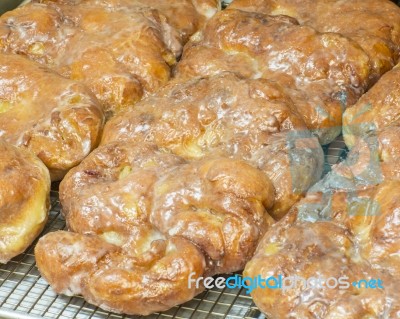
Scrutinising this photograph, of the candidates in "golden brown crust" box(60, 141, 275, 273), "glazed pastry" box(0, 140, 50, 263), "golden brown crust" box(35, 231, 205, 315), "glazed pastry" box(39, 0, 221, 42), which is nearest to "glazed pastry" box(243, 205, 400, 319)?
"golden brown crust" box(60, 141, 275, 273)

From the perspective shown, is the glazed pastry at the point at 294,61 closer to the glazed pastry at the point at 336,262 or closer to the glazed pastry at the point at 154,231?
the glazed pastry at the point at 154,231

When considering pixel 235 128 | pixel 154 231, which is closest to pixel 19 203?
pixel 154 231

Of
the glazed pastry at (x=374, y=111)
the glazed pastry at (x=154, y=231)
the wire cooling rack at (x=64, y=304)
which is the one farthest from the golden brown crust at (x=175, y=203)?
the glazed pastry at (x=374, y=111)

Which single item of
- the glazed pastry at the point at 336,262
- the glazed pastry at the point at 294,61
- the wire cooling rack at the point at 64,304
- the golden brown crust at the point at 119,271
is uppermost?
the glazed pastry at the point at 294,61

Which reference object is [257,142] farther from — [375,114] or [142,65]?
[142,65]

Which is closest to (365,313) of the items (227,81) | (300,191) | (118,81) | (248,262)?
(248,262)

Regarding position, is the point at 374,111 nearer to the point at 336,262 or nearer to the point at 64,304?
the point at 336,262
